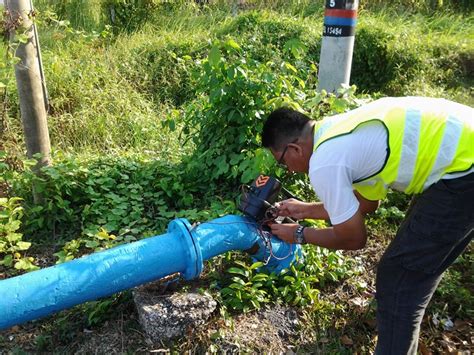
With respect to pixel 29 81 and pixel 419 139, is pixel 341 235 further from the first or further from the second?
pixel 29 81

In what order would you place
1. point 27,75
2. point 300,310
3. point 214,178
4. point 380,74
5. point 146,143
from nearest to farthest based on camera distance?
1. point 300,310
2. point 27,75
3. point 214,178
4. point 146,143
5. point 380,74

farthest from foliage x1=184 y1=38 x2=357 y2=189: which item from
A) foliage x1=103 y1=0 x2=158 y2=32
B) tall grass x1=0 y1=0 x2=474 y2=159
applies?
foliage x1=103 y1=0 x2=158 y2=32

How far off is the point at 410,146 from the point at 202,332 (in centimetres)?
140

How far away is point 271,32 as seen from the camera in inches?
280

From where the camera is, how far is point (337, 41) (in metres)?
3.72

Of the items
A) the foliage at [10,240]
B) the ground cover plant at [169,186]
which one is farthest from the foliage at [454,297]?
the foliage at [10,240]

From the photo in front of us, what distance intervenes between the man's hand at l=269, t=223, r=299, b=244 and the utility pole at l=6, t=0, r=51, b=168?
1807 mm

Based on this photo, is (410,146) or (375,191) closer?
(410,146)

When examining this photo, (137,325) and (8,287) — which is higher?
(8,287)

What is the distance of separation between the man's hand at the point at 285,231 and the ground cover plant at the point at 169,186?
33 cm

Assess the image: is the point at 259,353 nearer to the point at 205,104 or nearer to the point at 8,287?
the point at 8,287

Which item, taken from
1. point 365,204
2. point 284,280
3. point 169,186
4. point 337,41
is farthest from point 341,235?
point 337,41

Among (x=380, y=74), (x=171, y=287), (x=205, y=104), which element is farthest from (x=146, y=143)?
(x=380, y=74)

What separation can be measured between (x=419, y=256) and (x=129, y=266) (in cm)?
132
